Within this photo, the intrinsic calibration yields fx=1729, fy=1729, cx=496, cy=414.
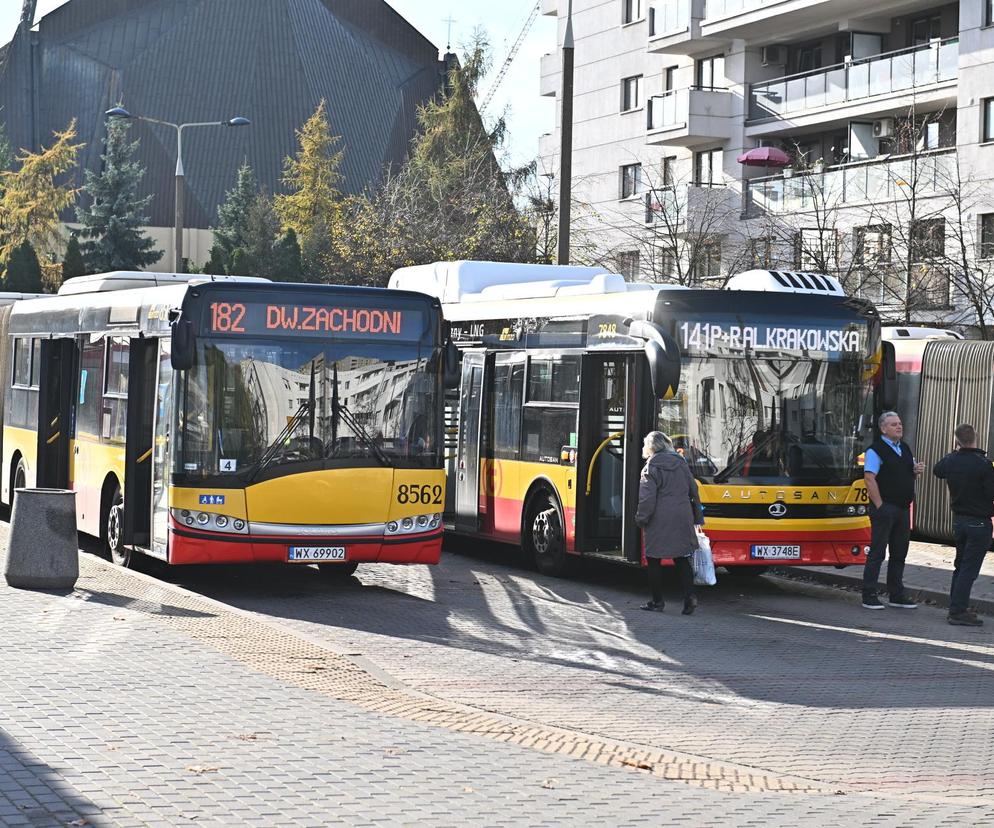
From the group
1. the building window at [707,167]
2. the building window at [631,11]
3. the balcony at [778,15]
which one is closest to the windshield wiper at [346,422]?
the balcony at [778,15]

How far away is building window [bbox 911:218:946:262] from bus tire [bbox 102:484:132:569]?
20.7 meters

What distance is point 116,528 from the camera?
17312mm

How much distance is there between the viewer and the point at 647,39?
5159cm

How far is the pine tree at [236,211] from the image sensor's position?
9188cm

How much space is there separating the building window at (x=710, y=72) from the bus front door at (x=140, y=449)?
113 feet

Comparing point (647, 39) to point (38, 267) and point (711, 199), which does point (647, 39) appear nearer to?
point (711, 199)

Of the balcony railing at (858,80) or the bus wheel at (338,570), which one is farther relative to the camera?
the balcony railing at (858,80)

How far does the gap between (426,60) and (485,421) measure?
9408cm

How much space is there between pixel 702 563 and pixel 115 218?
75.2 metres

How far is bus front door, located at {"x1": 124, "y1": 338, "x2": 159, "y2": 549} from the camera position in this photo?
16.8m

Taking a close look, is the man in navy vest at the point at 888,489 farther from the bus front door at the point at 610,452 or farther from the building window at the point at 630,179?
the building window at the point at 630,179

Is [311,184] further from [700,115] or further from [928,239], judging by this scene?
[928,239]

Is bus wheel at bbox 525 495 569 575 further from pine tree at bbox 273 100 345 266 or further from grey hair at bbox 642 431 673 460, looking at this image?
pine tree at bbox 273 100 345 266

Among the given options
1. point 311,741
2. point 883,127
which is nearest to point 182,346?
point 311,741
